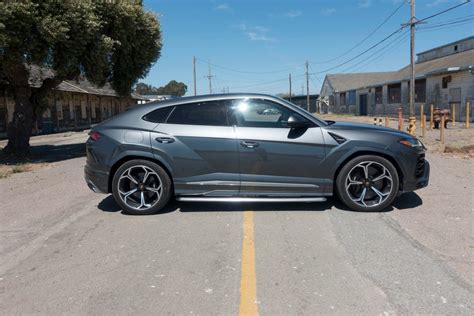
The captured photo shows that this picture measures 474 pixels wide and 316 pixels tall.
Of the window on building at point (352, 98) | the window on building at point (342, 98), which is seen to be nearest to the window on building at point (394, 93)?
the window on building at point (352, 98)

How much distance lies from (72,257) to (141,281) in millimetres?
1101

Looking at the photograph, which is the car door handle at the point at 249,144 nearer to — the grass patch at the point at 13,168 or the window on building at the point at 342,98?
the grass patch at the point at 13,168

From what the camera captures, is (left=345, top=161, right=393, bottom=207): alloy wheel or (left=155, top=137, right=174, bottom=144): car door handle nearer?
(left=345, top=161, right=393, bottom=207): alloy wheel

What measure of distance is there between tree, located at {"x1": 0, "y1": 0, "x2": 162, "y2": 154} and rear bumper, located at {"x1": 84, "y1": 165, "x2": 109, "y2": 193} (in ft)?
22.1

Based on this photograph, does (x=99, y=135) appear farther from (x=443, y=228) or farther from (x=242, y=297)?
(x=443, y=228)

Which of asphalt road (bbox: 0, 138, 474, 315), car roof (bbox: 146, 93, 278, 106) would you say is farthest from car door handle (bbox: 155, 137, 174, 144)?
asphalt road (bbox: 0, 138, 474, 315)

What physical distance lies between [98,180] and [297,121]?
3.04 m

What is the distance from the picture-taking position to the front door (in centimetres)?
530

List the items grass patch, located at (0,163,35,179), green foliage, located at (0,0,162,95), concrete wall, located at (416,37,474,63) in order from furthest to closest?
concrete wall, located at (416,37,474,63) → green foliage, located at (0,0,162,95) → grass patch, located at (0,163,35,179)

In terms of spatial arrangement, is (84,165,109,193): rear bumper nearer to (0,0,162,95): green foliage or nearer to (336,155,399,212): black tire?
(336,155,399,212): black tire

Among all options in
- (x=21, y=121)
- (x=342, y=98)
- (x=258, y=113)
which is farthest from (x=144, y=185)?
(x=342, y=98)

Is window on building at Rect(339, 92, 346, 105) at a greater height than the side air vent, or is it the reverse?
window on building at Rect(339, 92, 346, 105)

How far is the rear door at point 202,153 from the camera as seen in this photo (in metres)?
5.38

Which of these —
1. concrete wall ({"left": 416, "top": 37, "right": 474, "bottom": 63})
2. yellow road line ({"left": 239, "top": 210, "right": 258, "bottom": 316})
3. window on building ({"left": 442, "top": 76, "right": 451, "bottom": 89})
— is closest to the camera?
yellow road line ({"left": 239, "top": 210, "right": 258, "bottom": 316})
